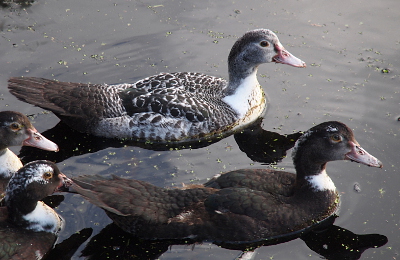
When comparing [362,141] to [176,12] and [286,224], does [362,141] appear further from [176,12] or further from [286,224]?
[176,12]

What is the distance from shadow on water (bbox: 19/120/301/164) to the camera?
28.4 feet

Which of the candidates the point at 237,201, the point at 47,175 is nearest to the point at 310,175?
the point at 237,201

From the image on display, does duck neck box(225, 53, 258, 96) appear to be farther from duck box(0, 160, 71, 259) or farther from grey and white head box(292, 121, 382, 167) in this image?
duck box(0, 160, 71, 259)

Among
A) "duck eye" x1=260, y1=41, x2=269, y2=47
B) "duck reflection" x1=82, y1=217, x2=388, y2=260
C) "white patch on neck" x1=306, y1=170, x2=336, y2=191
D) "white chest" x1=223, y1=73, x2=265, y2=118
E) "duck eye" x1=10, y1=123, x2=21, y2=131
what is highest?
"duck eye" x1=260, y1=41, x2=269, y2=47

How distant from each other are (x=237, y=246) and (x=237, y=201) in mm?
→ 588

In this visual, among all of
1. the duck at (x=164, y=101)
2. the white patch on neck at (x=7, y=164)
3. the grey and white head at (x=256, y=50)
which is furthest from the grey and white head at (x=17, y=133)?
the grey and white head at (x=256, y=50)

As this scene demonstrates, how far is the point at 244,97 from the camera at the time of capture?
937cm

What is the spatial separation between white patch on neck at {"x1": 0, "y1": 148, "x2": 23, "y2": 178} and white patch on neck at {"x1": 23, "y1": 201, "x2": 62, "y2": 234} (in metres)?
1.04

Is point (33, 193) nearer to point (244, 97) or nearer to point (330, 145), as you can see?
point (330, 145)

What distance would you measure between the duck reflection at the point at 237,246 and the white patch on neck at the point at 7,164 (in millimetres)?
1726

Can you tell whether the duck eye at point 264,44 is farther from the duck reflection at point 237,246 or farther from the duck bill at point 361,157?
the duck reflection at point 237,246

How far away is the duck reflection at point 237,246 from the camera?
6895 millimetres

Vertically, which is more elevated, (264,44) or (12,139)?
(264,44)

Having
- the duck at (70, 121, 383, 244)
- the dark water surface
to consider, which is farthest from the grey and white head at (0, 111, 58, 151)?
the duck at (70, 121, 383, 244)
